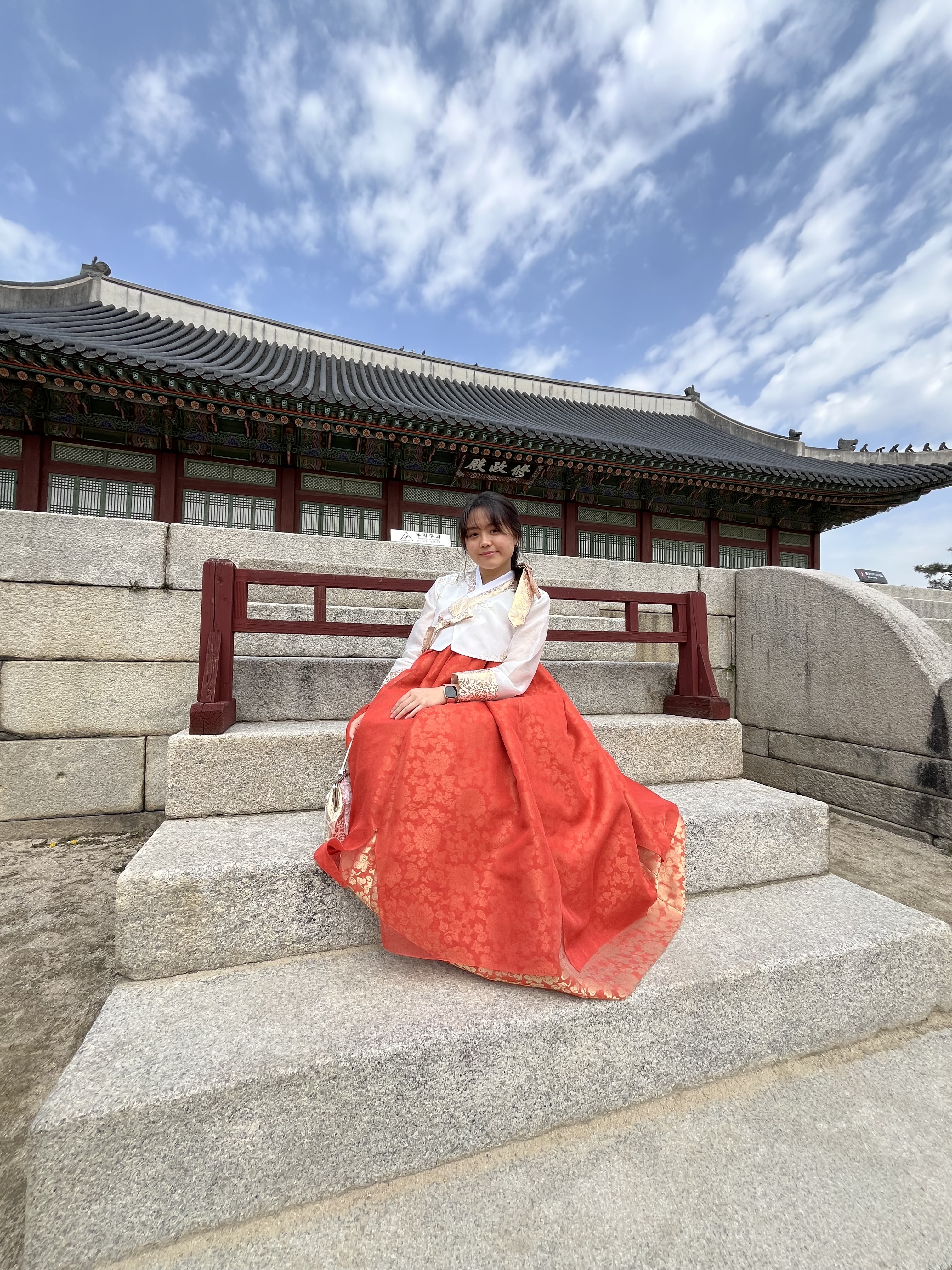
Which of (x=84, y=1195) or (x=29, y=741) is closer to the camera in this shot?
(x=84, y=1195)

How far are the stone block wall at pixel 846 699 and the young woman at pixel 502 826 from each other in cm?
307

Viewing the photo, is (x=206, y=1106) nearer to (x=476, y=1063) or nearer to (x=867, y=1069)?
(x=476, y=1063)

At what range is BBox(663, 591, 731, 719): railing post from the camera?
3.27 m

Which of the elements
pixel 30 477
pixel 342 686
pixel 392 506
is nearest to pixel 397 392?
pixel 392 506

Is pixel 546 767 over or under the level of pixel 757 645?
under

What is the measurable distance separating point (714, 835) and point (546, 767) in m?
0.91

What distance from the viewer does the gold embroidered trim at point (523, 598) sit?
7.14ft

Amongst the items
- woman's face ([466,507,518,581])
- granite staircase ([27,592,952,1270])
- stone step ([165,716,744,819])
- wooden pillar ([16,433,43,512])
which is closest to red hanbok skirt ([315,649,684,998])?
granite staircase ([27,592,952,1270])

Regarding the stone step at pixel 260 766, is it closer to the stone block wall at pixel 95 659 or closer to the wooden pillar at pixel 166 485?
the stone block wall at pixel 95 659

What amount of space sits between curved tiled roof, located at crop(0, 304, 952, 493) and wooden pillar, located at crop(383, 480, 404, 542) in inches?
45.9

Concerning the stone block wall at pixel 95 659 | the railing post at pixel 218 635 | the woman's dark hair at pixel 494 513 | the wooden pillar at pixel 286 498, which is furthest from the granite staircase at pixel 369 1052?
the wooden pillar at pixel 286 498

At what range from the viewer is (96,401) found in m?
6.40

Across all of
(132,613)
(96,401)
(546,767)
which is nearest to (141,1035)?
(546,767)

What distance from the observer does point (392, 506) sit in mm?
7965
